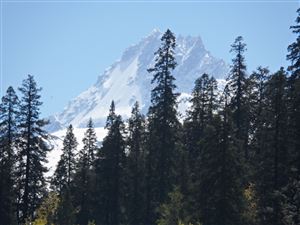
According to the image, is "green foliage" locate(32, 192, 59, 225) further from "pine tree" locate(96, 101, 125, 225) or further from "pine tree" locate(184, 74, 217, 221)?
"pine tree" locate(184, 74, 217, 221)

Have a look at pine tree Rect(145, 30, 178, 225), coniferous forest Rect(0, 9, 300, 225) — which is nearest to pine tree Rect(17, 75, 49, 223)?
coniferous forest Rect(0, 9, 300, 225)

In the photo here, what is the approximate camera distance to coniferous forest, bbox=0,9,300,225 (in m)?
33.1

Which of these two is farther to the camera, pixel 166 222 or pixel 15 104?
pixel 15 104

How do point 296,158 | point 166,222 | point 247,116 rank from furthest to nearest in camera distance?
1. point 247,116
2. point 166,222
3. point 296,158

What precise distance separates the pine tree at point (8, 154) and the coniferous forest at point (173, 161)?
80 millimetres

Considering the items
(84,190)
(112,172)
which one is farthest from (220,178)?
(84,190)

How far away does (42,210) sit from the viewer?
1788 inches

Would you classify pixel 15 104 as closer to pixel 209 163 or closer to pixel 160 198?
pixel 160 198

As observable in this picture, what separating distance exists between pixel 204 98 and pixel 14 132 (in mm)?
18188

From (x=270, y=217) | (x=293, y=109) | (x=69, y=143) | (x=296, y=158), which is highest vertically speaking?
(x=69, y=143)

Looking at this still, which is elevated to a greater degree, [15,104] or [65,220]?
[15,104]

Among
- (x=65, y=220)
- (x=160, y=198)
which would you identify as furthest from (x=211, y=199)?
(x=65, y=220)

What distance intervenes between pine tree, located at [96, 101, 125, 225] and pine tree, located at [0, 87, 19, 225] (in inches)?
379

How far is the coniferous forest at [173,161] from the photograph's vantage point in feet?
109
